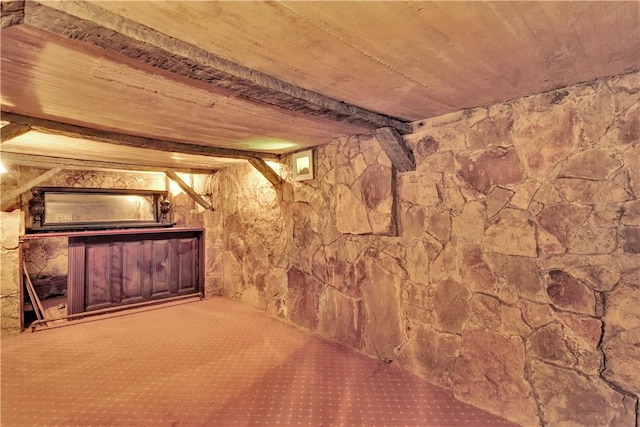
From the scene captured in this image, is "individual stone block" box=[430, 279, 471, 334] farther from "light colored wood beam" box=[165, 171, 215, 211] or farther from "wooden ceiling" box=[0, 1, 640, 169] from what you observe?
"light colored wood beam" box=[165, 171, 215, 211]

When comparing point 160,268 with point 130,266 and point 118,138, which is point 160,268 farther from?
point 118,138

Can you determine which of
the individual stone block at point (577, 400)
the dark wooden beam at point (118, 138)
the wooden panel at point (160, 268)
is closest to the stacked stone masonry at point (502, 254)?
the individual stone block at point (577, 400)

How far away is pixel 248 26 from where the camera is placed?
1.12 m

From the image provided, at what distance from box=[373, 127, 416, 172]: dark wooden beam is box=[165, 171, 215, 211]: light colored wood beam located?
11.9ft

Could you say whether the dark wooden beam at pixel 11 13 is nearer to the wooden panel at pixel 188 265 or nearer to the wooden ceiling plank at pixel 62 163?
the wooden ceiling plank at pixel 62 163

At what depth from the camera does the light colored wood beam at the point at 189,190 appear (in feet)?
16.3

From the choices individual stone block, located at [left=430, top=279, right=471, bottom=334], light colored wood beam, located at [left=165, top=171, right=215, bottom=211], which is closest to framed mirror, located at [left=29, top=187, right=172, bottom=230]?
light colored wood beam, located at [left=165, top=171, right=215, bottom=211]

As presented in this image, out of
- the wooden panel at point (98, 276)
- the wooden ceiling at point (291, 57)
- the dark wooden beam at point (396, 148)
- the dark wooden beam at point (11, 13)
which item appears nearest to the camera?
the dark wooden beam at point (11, 13)

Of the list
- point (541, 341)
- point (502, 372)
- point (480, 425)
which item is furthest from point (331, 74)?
point (480, 425)

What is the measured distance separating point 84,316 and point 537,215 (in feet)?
16.8

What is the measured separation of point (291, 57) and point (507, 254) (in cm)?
181

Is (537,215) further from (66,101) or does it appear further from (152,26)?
(66,101)

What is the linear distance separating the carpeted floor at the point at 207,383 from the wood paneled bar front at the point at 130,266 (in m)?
0.64

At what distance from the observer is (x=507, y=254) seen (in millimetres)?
2039
